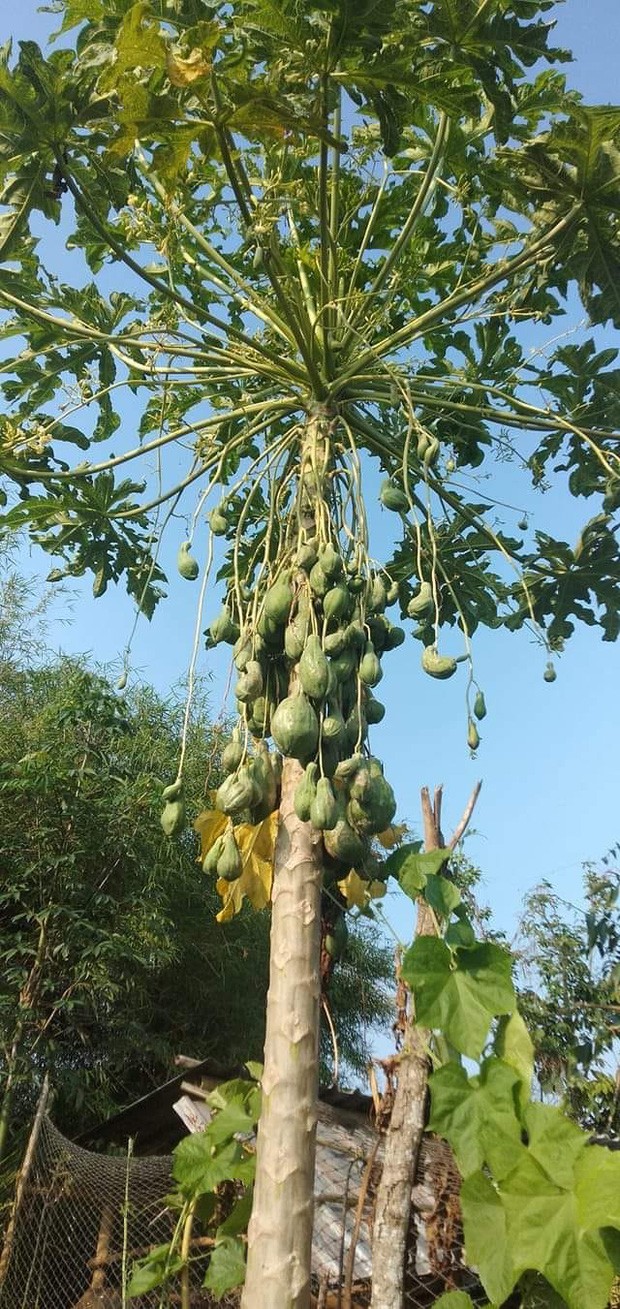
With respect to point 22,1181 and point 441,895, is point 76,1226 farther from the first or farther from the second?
point 441,895

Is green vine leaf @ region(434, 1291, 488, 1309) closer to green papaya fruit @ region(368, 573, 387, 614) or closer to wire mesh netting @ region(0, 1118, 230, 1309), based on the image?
green papaya fruit @ region(368, 573, 387, 614)

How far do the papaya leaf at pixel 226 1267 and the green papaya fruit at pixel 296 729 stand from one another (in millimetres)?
1181

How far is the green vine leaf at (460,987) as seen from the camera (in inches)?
75.2

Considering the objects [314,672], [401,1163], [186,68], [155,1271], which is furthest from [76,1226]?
[186,68]

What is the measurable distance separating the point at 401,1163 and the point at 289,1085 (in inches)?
12.8

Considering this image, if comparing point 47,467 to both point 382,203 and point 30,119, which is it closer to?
point 30,119

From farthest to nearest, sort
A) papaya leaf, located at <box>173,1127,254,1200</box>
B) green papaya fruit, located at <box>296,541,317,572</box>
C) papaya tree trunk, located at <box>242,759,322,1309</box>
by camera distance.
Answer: papaya leaf, located at <box>173,1127,254,1200</box>, green papaya fruit, located at <box>296,541,317,572</box>, papaya tree trunk, located at <box>242,759,322,1309</box>

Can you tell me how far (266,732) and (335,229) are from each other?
1.28m

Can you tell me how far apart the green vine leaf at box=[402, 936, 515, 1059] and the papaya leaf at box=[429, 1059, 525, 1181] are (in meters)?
0.06

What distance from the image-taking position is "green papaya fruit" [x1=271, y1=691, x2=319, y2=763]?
1783mm

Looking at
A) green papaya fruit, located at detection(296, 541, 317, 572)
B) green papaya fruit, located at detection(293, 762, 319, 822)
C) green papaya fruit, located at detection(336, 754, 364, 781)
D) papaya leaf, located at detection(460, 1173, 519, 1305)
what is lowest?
papaya leaf, located at detection(460, 1173, 519, 1305)

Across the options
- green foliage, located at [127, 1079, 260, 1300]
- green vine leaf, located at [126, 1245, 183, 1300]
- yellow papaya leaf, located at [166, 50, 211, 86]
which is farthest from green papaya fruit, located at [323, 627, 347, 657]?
green vine leaf, located at [126, 1245, 183, 1300]

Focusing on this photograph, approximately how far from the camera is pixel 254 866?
7.09ft

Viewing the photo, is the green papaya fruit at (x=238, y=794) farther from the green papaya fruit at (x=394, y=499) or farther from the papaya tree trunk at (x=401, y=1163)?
the green papaya fruit at (x=394, y=499)
